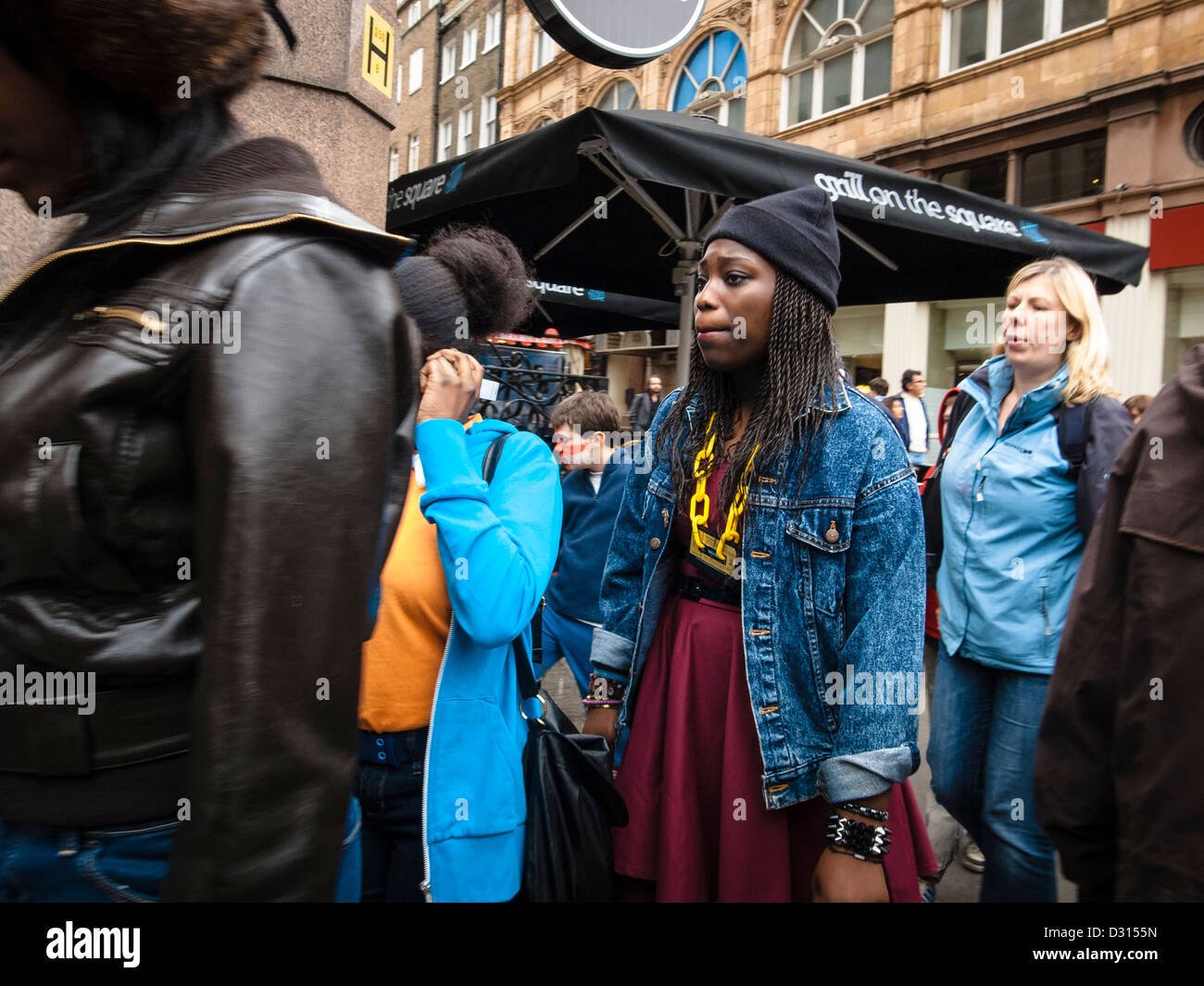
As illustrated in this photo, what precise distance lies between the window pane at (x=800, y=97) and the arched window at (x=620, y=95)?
16.6ft

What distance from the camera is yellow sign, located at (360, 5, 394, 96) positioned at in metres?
4.32

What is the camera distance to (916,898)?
191cm

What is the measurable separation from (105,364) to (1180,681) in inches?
65.1

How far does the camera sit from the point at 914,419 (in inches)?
384

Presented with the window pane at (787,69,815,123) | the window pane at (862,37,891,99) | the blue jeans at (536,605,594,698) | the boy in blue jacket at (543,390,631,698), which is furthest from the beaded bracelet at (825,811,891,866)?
the window pane at (787,69,815,123)

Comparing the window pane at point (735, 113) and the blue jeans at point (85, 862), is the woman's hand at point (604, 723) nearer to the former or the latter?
the blue jeans at point (85, 862)

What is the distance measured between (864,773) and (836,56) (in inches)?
719

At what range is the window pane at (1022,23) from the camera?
1398 centimetres

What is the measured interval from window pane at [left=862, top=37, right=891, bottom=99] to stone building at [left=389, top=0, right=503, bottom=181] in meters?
14.2

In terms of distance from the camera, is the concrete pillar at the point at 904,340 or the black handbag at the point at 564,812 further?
the concrete pillar at the point at 904,340

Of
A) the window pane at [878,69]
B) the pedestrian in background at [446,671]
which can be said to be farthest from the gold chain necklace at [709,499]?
the window pane at [878,69]

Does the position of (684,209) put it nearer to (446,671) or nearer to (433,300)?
(433,300)
